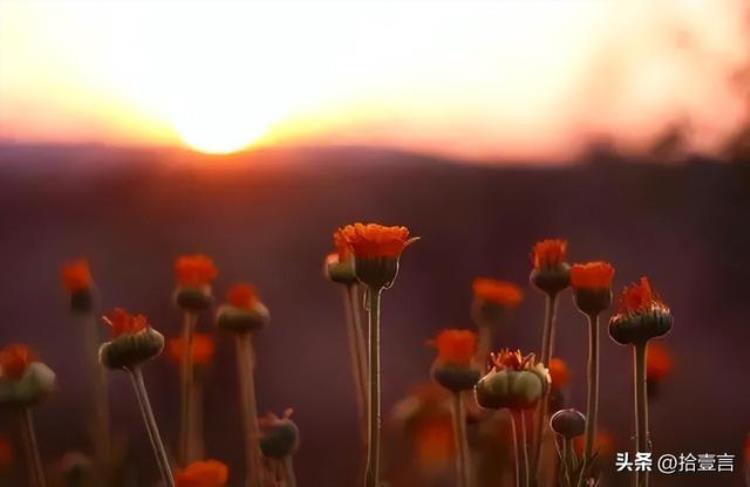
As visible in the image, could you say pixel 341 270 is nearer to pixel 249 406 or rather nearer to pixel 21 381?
pixel 249 406

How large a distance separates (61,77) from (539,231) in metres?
0.62

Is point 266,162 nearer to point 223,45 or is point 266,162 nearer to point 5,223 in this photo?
point 223,45

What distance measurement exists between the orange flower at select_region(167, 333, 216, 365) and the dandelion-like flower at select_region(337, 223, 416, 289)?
0.35m

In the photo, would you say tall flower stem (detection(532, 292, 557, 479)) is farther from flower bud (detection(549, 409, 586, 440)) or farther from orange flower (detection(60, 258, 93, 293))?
orange flower (detection(60, 258, 93, 293))

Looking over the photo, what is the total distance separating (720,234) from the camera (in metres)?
1.26

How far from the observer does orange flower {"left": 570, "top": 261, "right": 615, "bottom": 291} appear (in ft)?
3.48

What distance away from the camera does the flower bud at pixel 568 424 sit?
1056 millimetres

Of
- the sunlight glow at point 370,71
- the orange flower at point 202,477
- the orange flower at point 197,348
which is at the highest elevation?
the sunlight glow at point 370,71

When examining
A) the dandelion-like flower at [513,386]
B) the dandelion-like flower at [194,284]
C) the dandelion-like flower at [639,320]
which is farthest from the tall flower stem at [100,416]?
the dandelion-like flower at [639,320]

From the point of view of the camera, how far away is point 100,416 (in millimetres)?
1214

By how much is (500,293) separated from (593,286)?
0.58 feet

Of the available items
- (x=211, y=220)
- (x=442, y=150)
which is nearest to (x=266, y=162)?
(x=211, y=220)

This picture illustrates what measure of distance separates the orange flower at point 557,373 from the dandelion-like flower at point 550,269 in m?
0.09

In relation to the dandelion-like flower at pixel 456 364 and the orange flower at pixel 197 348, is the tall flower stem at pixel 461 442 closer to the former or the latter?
the dandelion-like flower at pixel 456 364
